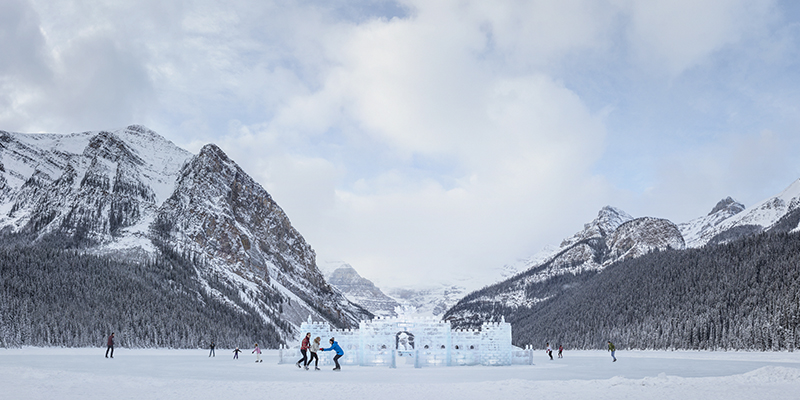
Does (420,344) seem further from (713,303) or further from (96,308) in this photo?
(96,308)

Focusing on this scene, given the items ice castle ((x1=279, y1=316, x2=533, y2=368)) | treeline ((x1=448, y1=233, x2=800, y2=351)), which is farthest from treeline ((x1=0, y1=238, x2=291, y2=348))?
treeline ((x1=448, y1=233, x2=800, y2=351))

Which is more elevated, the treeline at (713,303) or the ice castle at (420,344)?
the treeline at (713,303)

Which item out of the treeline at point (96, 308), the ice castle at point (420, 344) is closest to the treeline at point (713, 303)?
the ice castle at point (420, 344)

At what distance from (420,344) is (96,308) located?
117169 millimetres

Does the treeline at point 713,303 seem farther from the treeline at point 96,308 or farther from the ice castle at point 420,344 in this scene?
the treeline at point 96,308

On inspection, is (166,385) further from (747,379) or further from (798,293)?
(798,293)

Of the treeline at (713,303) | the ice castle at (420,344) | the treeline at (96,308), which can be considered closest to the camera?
the ice castle at (420,344)

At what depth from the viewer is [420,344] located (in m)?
65.9

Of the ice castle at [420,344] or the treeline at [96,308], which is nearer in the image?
the ice castle at [420,344]

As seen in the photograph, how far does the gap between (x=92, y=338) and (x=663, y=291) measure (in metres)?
158

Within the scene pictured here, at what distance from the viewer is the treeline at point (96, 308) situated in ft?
428

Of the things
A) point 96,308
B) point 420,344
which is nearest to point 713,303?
point 420,344

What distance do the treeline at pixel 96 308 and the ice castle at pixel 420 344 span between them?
278 feet

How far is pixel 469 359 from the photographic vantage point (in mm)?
67750
